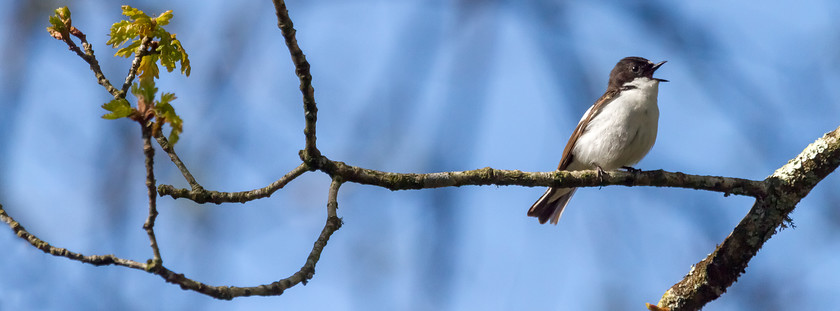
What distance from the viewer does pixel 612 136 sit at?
20.1ft

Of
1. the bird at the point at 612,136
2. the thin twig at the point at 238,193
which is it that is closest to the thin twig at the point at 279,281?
the thin twig at the point at 238,193

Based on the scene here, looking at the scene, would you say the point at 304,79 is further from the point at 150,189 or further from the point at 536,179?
the point at 536,179

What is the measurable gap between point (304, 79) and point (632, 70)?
4841 mm

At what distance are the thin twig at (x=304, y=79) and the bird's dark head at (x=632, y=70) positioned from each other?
4.48 meters

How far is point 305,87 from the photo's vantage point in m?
3.21

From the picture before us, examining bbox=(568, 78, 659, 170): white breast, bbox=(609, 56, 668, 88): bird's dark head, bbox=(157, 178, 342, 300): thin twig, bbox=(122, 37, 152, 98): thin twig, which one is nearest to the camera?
bbox=(157, 178, 342, 300): thin twig

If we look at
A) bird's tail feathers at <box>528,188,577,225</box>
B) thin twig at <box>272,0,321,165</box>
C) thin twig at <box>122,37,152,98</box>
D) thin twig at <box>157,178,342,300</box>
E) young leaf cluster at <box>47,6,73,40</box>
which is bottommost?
thin twig at <box>157,178,342,300</box>

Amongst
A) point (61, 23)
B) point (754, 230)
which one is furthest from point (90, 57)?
point (754, 230)

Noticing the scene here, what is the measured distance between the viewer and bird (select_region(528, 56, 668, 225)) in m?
6.14

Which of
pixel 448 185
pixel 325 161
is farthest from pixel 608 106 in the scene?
pixel 325 161

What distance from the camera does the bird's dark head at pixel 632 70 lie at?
711 centimetres

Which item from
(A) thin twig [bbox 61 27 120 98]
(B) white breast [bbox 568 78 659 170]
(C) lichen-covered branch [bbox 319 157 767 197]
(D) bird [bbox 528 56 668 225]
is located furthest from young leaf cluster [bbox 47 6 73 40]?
(B) white breast [bbox 568 78 659 170]

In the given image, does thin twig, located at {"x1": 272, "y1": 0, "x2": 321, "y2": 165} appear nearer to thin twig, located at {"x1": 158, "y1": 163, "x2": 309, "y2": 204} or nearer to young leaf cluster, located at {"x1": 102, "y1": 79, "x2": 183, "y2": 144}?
thin twig, located at {"x1": 158, "y1": 163, "x2": 309, "y2": 204}

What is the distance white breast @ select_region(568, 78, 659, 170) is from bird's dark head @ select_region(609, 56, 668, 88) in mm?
661
